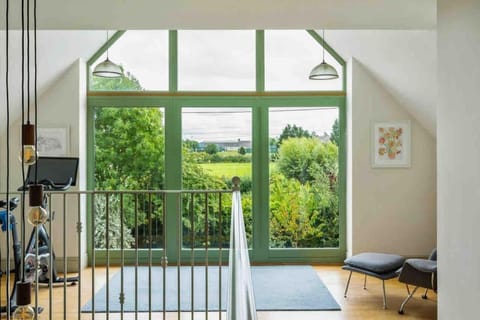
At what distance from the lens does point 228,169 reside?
6.64 meters

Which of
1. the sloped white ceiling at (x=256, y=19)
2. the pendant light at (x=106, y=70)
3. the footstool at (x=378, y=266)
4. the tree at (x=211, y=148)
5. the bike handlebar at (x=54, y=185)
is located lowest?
the footstool at (x=378, y=266)

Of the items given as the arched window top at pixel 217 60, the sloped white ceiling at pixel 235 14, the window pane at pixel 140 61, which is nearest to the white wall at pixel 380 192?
the arched window top at pixel 217 60

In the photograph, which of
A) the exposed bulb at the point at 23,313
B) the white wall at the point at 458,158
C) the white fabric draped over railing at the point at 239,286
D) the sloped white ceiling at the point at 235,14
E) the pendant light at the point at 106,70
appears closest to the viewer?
the exposed bulb at the point at 23,313

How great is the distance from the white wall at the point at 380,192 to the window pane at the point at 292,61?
0.48 m

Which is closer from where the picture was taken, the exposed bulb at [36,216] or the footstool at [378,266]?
the exposed bulb at [36,216]

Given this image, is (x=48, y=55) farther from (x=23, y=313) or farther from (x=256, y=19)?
(x=23, y=313)

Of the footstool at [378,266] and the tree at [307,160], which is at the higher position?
the tree at [307,160]

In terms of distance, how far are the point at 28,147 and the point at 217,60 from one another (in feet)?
16.5

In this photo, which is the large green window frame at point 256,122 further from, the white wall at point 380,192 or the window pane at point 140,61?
the white wall at point 380,192

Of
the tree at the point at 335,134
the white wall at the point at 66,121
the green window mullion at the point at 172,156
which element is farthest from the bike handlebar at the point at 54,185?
the tree at the point at 335,134

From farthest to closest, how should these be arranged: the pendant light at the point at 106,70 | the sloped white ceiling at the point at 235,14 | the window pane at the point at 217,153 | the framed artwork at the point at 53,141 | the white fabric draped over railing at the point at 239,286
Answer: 1. the window pane at the point at 217,153
2. the framed artwork at the point at 53,141
3. the pendant light at the point at 106,70
4. the sloped white ceiling at the point at 235,14
5. the white fabric draped over railing at the point at 239,286

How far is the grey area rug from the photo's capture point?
4.69 meters

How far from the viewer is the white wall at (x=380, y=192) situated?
630 centimetres

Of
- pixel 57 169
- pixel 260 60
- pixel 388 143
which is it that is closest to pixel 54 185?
pixel 57 169
